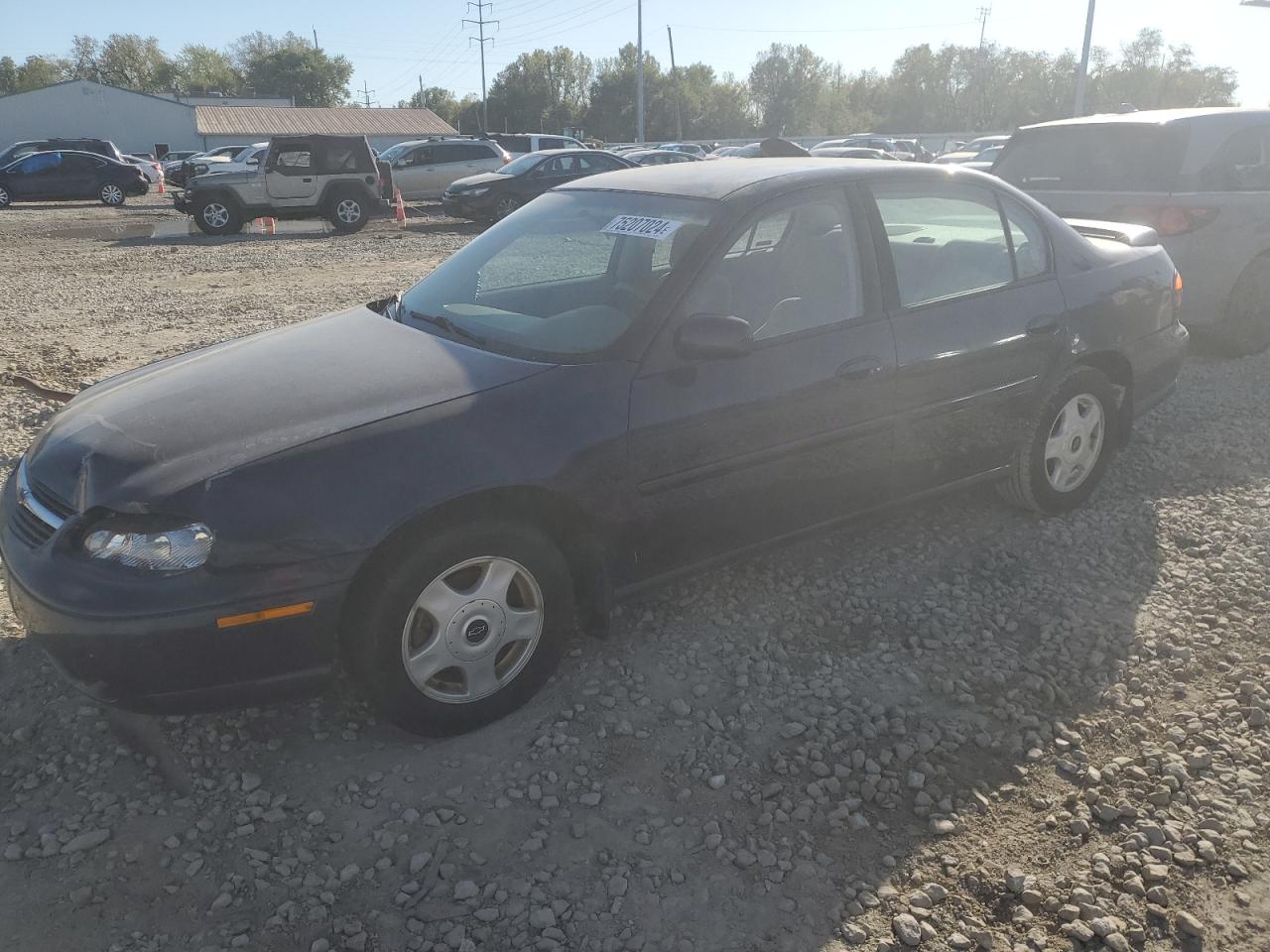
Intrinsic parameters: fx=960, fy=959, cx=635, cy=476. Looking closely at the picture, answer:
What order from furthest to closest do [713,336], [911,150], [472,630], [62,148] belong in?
[911,150] < [62,148] < [713,336] < [472,630]

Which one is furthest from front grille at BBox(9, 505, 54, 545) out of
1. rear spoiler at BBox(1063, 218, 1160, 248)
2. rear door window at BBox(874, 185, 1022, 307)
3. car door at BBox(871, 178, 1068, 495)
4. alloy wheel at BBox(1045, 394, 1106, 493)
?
rear spoiler at BBox(1063, 218, 1160, 248)

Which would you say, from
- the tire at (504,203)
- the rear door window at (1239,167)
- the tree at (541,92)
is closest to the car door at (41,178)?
the tire at (504,203)

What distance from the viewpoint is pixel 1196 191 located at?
652cm

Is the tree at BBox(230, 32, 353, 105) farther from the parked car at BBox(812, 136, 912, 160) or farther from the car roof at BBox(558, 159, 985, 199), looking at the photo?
the car roof at BBox(558, 159, 985, 199)

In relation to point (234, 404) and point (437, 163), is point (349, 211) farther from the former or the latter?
point (234, 404)

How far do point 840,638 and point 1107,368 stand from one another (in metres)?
2.06

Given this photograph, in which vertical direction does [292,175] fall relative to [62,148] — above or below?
below

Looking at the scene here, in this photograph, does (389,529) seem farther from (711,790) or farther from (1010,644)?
(1010,644)

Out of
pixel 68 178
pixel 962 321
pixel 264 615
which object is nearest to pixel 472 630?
pixel 264 615

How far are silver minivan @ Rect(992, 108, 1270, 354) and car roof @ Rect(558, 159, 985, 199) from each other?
337cm

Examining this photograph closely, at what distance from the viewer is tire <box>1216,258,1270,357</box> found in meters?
6.76

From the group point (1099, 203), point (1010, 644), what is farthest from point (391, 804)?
point (1099, 203)

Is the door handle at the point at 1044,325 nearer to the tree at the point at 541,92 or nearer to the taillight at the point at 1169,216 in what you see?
the taillight at the point at 1169,216

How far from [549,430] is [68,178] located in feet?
90.8
